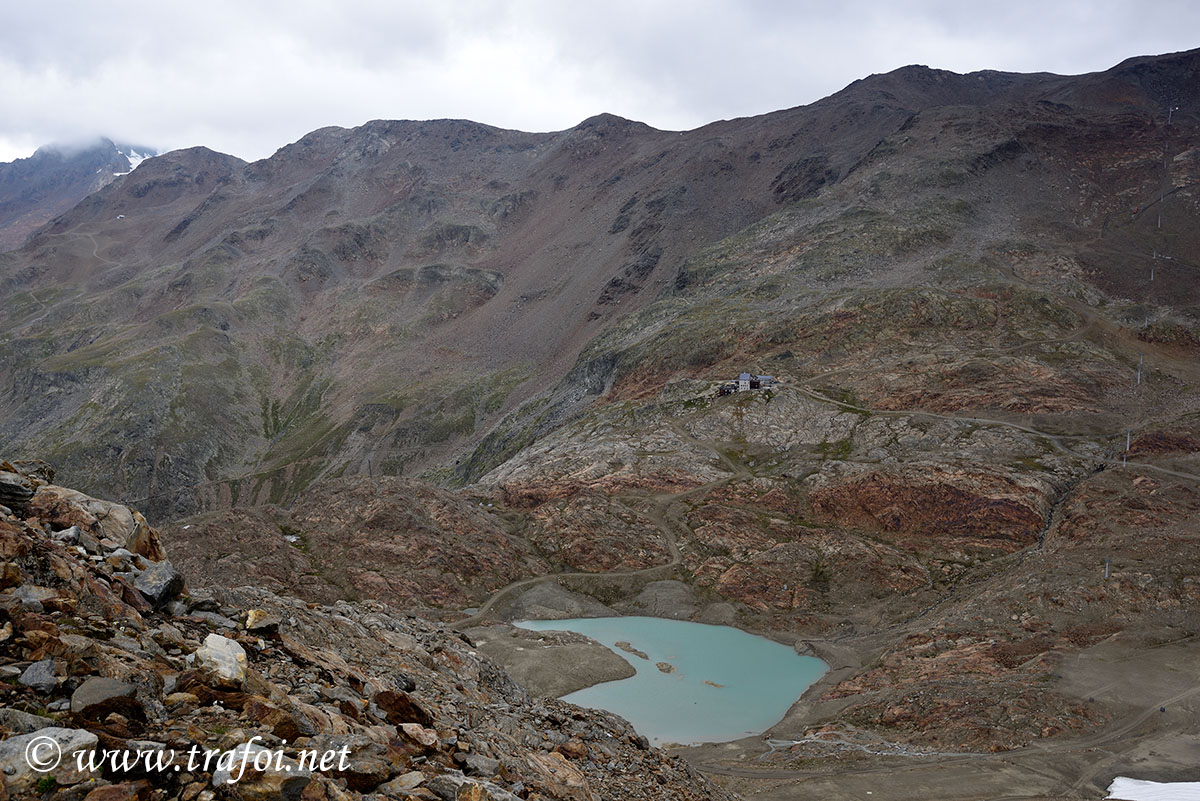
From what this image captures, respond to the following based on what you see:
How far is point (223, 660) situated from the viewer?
42.0 feet

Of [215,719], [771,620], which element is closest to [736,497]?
[771,620]

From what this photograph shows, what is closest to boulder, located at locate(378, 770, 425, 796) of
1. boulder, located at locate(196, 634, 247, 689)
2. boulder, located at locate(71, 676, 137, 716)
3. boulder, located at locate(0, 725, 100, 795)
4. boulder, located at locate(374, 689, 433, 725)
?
boulder, located at locate(196, 634, 247, 689)

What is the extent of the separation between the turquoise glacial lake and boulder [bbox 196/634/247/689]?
112 ft

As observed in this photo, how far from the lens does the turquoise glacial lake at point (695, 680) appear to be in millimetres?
45000

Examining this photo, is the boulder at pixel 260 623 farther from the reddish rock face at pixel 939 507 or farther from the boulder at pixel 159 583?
the reddish rock face at pixel 939 507

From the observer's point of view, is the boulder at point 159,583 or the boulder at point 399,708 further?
the boulder at point 399,708

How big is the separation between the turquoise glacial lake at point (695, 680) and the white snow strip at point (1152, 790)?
18339 millimetres

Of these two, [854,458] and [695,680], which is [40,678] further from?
[854,458]

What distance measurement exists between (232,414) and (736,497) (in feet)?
482

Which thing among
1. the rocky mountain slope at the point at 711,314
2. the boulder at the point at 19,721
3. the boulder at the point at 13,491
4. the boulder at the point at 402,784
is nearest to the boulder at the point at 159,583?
the boulder at the point at 13,491

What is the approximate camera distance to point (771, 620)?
64.1m

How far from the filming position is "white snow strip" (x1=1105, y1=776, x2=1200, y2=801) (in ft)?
103

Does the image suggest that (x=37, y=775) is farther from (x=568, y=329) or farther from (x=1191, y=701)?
(x=568, y=329)

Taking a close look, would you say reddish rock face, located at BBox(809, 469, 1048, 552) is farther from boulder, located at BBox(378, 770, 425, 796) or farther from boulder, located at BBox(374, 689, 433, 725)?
boulder, located at BBox(378, 770, 425, 796)
